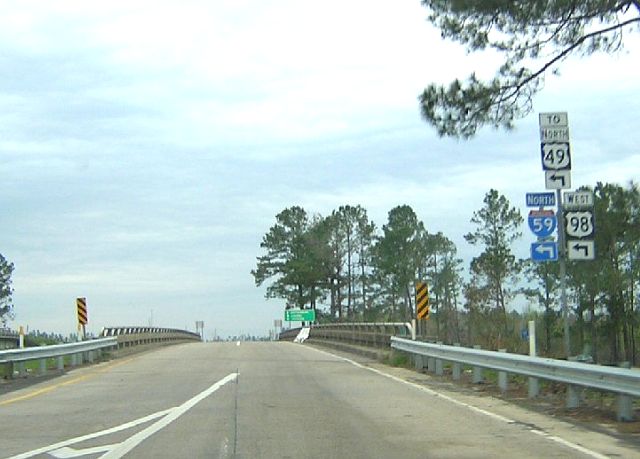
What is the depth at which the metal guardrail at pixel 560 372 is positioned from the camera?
444 inches

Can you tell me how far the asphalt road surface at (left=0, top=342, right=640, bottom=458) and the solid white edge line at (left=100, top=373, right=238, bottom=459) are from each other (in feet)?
0.05

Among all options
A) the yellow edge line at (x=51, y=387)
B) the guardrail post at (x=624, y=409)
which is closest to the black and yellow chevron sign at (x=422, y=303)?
the yellow edge line at (x=51, y=387)

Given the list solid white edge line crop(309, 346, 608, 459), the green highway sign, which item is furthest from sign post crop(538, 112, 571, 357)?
the green highway sign

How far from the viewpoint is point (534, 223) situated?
1552 centimetres

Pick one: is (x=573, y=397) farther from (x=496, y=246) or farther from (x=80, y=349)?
(x=496, y=246)

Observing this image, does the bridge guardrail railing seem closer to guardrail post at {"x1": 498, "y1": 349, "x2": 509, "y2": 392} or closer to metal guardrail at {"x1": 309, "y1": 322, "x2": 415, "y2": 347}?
metal guardrail at {"x1": 309, "y1": 322, "x2": 415, "y2": 347}

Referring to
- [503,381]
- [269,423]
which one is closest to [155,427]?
[269,423]

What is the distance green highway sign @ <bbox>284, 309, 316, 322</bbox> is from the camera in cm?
9425

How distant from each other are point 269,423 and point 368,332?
20.3 m

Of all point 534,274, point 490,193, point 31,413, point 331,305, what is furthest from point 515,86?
point 331,305

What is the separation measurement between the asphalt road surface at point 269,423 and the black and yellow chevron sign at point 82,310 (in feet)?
44.6

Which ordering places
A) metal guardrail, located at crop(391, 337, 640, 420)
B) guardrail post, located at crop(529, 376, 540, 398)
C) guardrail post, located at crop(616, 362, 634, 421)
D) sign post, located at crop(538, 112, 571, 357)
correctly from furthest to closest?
sign post, located at crop(538, 112, 571, 357)
guardrail post, located at crop(529, 376, 540, 398)
guardrail post, located at crop(616, 362, 634, 421)
metal guardrail, located at crop(391, 337, 640, 420)

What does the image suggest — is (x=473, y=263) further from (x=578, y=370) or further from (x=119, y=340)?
(x=578, y=370)

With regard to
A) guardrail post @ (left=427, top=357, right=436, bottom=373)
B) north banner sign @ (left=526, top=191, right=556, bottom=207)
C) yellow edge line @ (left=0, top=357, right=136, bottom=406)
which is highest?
north banner sign @ (left=526, top=191, right=556, bottom=207)
